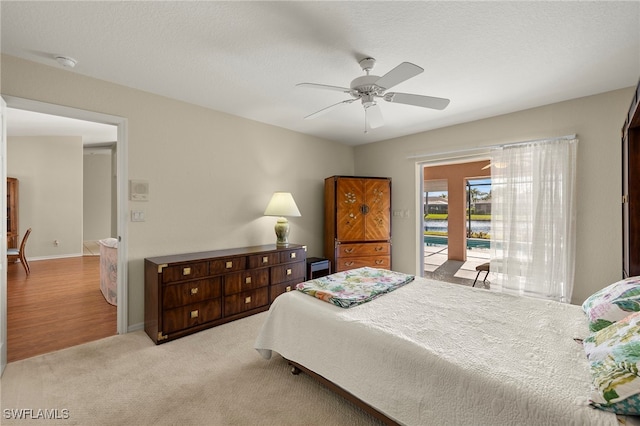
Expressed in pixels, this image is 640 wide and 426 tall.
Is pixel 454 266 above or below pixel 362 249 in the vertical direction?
below

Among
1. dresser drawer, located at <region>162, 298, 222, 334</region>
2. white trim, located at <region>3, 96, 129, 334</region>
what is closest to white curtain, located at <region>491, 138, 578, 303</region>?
dresser drawer, located at <region>162, 298, 222, 334</region>

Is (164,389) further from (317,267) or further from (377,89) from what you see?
(377,89)

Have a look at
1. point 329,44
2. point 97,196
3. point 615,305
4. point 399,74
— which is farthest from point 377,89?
point 97,196

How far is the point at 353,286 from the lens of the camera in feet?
7.88

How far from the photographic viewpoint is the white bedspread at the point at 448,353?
3.71 ft

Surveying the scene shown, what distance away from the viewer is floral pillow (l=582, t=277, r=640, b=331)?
1.47 m

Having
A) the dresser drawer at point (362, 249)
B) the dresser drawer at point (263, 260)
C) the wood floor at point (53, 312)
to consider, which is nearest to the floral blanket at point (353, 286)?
the dresser drawer at point (263, 260)

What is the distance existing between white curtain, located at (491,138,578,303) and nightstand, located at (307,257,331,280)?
7.41 feet

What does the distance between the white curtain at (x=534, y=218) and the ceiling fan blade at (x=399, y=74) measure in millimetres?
2458

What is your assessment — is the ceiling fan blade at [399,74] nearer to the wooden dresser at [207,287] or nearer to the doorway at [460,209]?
the wooden dresser at [207,287]

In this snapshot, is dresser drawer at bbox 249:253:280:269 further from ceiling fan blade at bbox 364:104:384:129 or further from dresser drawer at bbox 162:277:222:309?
ceiling fan blade at bbox 364:104:384:129

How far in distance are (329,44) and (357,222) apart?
2856mm

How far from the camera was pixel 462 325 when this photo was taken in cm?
172

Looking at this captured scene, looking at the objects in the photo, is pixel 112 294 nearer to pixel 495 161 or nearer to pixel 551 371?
pixel 551 371
